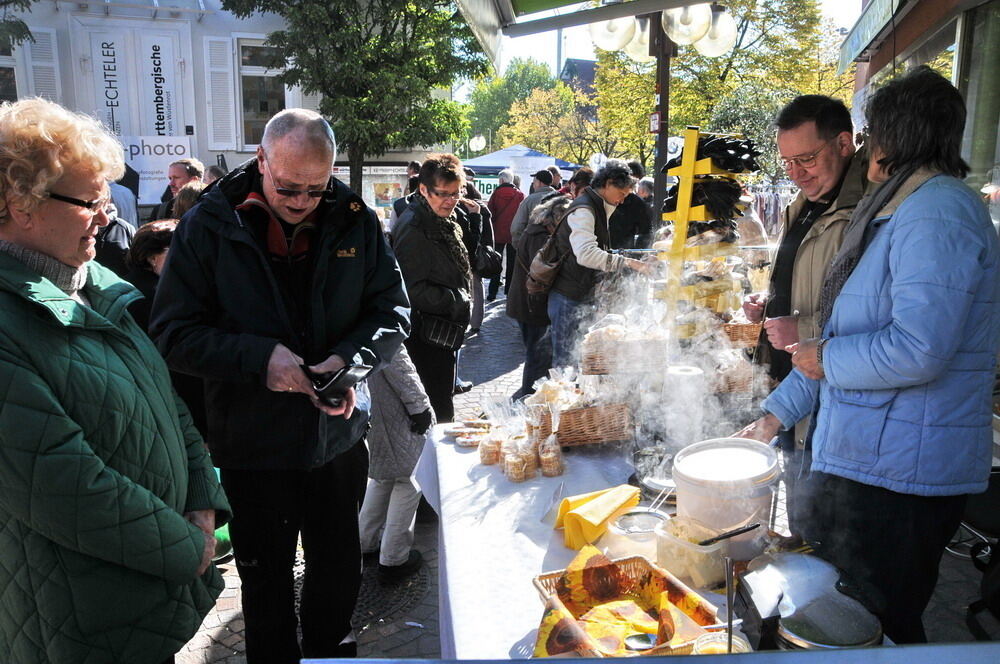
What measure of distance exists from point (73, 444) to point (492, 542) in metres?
1.18

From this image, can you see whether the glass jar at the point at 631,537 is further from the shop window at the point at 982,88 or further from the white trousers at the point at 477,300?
the white trousers at the point at 477,300

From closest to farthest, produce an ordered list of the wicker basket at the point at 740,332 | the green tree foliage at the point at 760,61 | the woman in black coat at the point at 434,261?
1. the wicker basket at the point at 740,332
2. the woman in black coat at the point at 434,261
3. the green tree foliage at the point at 760,61

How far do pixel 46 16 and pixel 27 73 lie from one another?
1.41m

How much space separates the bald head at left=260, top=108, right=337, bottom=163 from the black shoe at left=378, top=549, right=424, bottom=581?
81.1 inches

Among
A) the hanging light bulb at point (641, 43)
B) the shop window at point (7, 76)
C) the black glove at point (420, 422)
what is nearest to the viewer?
the black glove at point (420, 422)

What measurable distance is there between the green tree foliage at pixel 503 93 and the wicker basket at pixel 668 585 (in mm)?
68793

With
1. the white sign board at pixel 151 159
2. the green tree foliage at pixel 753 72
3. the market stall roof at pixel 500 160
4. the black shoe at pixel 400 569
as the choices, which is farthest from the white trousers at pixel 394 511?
the market stall roof at pixel 500 160

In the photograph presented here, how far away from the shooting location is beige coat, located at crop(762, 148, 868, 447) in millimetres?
2258

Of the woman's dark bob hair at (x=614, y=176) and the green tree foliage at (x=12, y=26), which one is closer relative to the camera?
the woman's dark bob hair at (x=614, y=176)

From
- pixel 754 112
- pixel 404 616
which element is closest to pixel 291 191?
pixel 404 616

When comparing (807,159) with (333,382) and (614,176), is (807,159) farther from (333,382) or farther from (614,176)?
(614,176)

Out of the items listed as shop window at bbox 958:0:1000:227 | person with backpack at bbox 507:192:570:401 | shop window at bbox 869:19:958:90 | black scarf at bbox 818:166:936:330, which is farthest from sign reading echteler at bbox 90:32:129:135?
black scarf at bbox 818:166:936:330

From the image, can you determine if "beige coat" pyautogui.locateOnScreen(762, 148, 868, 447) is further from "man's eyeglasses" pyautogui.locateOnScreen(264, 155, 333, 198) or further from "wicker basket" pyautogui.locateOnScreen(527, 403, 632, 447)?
"man's eyeglasses" pyautogui.locateOnScreen(264, 155, 333, 198)

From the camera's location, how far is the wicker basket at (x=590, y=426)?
111 inches
